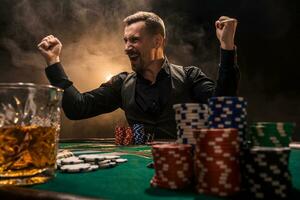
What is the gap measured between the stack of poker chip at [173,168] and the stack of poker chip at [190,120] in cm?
11

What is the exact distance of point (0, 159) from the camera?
44.7 inches

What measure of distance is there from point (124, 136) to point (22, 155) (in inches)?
76.0

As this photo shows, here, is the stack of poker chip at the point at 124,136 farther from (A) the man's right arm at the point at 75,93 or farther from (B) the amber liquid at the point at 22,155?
(B) the amber liquid at the point at 22,155

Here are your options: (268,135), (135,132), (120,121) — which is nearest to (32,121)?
(268,135)

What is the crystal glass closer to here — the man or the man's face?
the man

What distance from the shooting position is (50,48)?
2.89 metres

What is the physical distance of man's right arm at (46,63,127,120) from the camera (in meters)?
3.00

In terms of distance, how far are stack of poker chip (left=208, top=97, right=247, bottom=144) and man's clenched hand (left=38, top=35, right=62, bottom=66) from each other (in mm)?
2054

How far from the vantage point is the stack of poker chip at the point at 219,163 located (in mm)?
995

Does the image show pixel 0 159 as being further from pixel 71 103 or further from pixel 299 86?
pixel 299 86

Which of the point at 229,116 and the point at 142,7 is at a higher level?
the point at 142,7

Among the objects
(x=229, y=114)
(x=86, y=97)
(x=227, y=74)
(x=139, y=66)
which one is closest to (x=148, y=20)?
(x=139, y=66)

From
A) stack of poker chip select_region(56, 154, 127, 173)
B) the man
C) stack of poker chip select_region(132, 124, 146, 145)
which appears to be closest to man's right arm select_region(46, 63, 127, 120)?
the man

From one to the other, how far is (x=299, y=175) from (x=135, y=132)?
6.30ft
